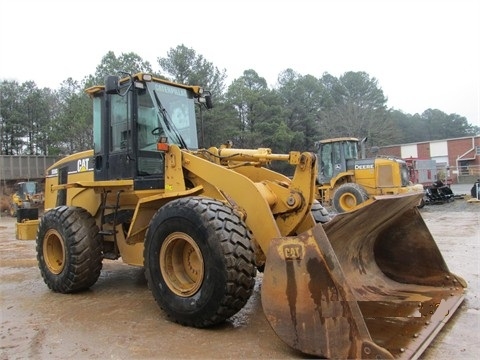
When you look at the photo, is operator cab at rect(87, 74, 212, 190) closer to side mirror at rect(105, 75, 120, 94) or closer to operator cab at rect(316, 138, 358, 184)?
side mirror at rect(105, 75, 120, 94)

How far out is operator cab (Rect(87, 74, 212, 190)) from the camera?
5270 mm

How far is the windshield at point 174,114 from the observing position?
5363 millimetres

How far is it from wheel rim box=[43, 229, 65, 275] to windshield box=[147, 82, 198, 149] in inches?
79.3

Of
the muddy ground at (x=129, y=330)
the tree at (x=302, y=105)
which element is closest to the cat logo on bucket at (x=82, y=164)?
the muddy ground at (x=129, y=330)

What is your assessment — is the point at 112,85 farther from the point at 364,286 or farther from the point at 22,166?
the point at 22,166

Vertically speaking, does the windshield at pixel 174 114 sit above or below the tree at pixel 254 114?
below

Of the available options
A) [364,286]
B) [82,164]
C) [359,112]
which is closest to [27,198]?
[82,164]

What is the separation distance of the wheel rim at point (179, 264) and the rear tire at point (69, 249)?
1.60 meters

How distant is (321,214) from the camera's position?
5.35 metres

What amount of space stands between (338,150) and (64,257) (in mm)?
11883

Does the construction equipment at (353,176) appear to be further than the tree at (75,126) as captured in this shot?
No

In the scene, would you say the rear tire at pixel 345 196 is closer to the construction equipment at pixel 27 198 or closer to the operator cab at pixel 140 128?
the operator cab at pixel 140 128

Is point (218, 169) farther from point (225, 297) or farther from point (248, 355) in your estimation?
point (248, 355)

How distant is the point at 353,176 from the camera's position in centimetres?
1532
